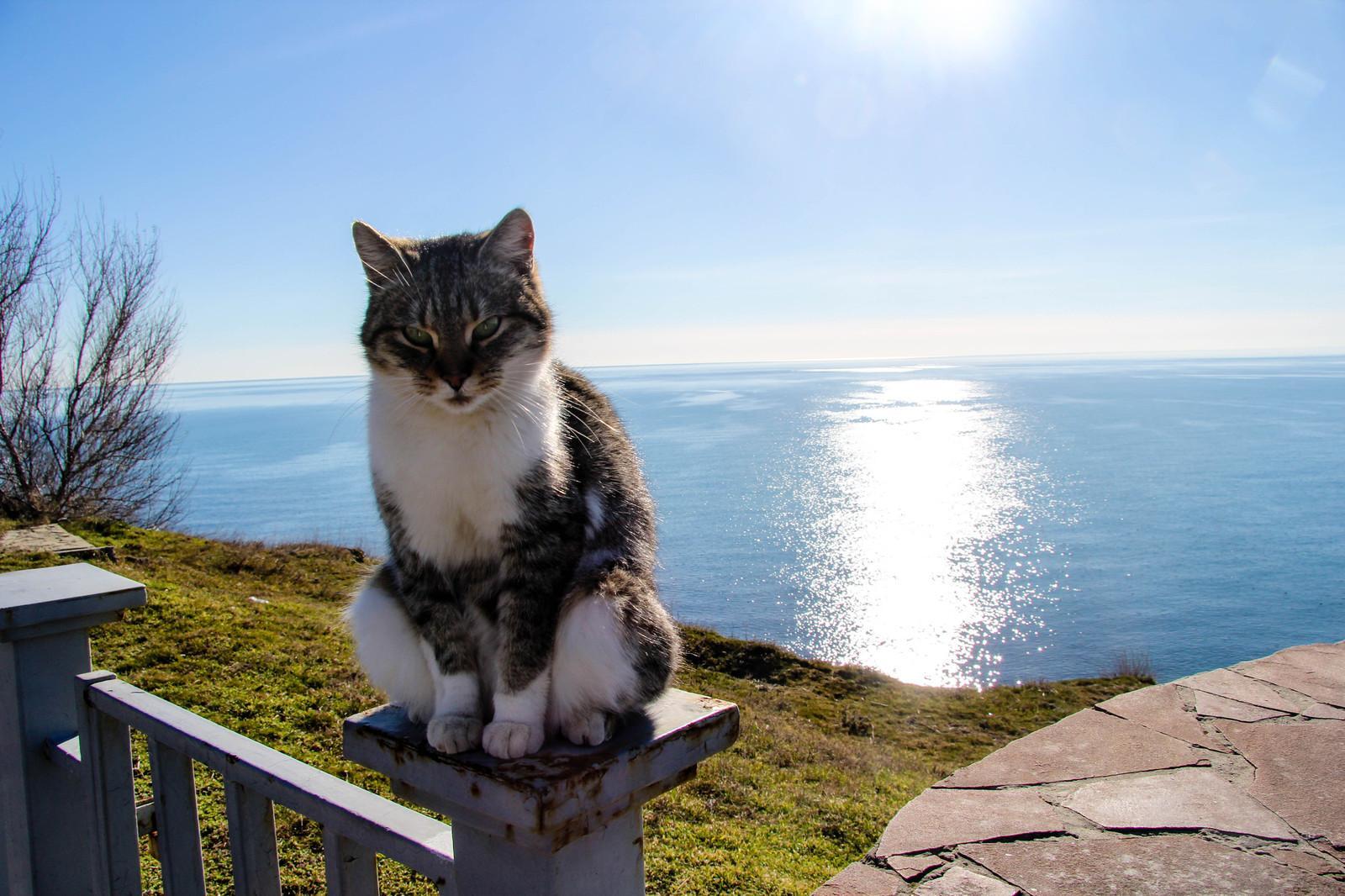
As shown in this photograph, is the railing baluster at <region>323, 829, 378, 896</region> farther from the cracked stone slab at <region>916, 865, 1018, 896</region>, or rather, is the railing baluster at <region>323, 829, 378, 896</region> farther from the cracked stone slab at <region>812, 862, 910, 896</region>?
the cracked stone slab at <region>916, 865, 1018, 896</region>

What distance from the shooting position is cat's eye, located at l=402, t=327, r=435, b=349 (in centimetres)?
201

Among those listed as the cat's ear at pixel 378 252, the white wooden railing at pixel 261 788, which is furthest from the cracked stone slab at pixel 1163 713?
the cat's ear at pixel 378 252

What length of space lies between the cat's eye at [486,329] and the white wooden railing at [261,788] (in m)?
0.94

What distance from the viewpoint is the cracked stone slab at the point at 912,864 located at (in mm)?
2721

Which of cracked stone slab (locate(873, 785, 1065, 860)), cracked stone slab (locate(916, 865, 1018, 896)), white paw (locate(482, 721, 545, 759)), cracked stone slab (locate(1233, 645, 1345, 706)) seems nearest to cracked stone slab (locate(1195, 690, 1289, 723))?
cracked stone slab (locate(1233, 645, 1345, 706))

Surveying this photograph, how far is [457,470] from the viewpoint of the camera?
1.83m

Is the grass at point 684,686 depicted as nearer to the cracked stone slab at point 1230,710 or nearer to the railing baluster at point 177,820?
the railing baluster at point 177,820

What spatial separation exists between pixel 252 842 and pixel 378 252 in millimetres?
1543

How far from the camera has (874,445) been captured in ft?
223

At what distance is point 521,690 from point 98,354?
19859 mm

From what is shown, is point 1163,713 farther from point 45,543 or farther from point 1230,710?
point 45,543

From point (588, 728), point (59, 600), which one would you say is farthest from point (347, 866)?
point (59, 600)

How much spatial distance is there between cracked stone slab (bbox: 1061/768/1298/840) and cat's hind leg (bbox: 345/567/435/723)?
2.51 metres

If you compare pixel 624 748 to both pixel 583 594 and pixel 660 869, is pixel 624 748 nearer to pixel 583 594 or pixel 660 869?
pixel 583 594
